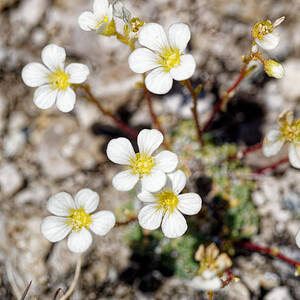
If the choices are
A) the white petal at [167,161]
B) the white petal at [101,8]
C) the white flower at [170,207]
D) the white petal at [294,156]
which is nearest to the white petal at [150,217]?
the white flower at [170,207]

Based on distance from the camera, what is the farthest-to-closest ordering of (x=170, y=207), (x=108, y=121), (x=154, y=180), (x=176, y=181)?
(x=108, y=121)
(x=170, y=207)
(x=176, y=181)
(x=154, y=180)

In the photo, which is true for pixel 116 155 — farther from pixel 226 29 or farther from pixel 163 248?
pixel 226 29

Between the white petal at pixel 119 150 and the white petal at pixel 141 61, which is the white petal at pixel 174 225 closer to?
the white petal at pixel 119 150

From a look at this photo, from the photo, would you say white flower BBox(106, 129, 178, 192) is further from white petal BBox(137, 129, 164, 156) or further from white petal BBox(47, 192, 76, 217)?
white petal BBox(47, 192, 76, 217)

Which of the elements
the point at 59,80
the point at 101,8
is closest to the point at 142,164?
the point at 59,80

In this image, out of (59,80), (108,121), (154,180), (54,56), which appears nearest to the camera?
(154,180)

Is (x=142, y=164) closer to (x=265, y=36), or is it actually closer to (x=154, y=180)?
(x=154, y=180)
